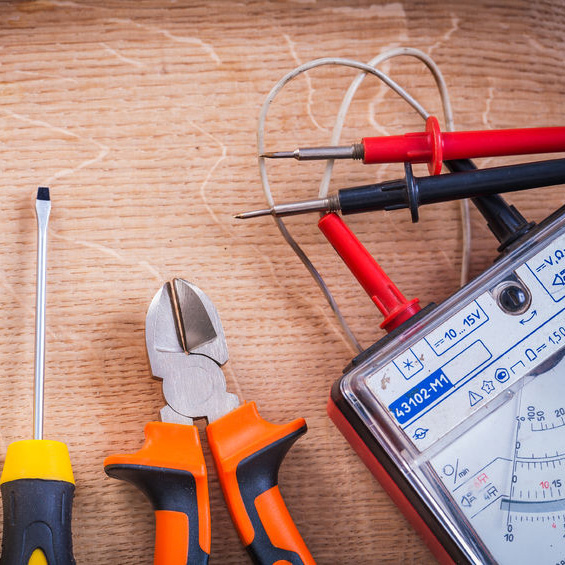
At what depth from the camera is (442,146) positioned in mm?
455

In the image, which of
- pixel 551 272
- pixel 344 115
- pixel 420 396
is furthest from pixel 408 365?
pixel 344 115

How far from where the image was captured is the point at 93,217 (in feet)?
1.64

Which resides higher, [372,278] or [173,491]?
[372,278]

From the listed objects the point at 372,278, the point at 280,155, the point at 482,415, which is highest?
the point at 280,155

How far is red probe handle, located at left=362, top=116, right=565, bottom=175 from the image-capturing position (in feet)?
1.50

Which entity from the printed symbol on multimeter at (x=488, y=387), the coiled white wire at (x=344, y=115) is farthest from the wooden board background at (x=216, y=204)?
the printed symbol on multimeter at (x=488, y=387)

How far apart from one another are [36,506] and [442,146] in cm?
40

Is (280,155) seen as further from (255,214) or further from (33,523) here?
(33,523)

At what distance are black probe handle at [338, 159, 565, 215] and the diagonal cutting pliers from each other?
143 millimetres

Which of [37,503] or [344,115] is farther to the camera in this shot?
[344,115]

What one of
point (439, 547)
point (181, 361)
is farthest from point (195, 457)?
point (439, 547)

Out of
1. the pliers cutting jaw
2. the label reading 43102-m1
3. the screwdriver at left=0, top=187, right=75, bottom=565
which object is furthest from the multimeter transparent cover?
the screwdriver at left=0, top=187, right=75, bottom=565

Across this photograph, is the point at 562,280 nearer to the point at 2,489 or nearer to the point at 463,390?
the point at 463,390

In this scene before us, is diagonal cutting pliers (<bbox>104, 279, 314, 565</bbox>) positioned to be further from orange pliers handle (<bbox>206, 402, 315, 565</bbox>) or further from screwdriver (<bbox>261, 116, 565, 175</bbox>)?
screwdriver (<bbox>261, 116, 565, 175</bbox>)
